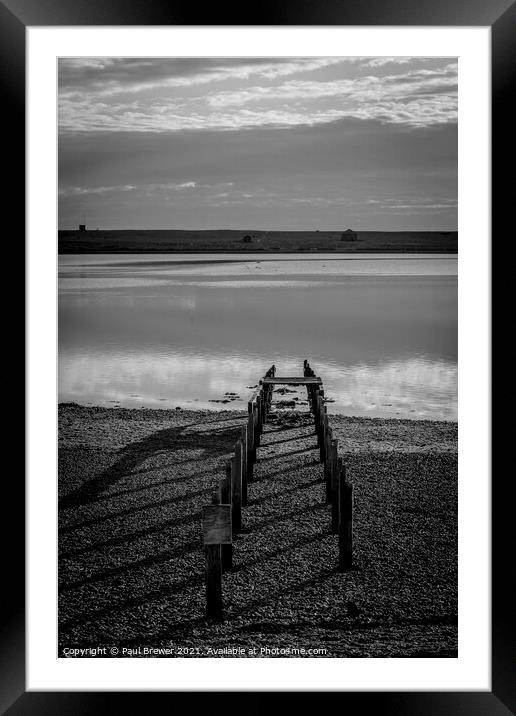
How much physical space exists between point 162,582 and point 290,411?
21.0 ft

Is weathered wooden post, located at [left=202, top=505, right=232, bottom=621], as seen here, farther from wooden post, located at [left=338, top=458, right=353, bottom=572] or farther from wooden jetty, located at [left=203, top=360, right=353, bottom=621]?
wooden post, located at [left=338, top=458, right=353, bottom=572]

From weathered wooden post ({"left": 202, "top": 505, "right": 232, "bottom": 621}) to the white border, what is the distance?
1.08m

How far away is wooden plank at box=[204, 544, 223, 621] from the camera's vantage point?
4.64 meters

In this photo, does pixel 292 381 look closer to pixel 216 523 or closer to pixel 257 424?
pixel 257 424

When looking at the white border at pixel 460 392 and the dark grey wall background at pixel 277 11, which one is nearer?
the dark grey wall background at pixel 277 11

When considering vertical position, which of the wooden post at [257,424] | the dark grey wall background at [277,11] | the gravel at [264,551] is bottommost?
the gravel at [264,551]

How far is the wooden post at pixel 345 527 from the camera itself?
17.6 feet

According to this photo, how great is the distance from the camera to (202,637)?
4.54m

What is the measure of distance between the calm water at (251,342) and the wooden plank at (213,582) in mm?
7519

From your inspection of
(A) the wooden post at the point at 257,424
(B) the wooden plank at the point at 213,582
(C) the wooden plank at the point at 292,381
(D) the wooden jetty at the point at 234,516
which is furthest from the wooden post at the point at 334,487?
(C) the wooden plank at the point at 292,381

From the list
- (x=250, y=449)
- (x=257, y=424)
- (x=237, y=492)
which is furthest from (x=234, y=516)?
(x=257, y=424)

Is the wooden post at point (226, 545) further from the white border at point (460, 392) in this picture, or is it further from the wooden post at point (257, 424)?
the wooden post at point (257, 424)

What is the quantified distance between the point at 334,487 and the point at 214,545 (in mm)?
2033

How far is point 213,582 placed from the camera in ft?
15.3
